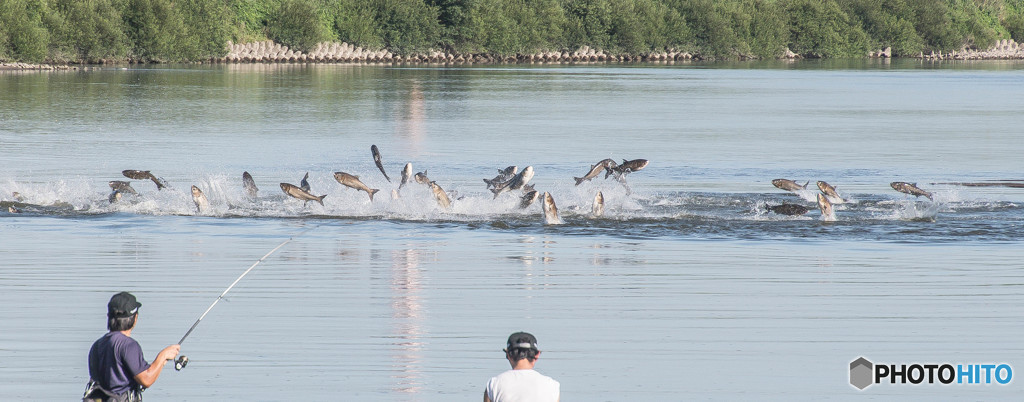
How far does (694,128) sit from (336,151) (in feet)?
44.7

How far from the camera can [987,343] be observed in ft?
35.1

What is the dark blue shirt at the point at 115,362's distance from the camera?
736 centimetres

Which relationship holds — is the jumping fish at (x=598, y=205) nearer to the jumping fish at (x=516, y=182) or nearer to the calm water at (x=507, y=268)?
the calm water at (x=507, y=268)

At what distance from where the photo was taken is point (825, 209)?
60.7 feet

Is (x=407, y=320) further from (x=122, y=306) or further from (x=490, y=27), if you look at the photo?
(x=490, y=27)

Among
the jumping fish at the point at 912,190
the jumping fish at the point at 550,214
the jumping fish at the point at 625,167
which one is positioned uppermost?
the jumping fish at the point at 625,167

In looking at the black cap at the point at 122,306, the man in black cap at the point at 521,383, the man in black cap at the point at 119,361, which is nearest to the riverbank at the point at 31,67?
the man in black cap at the point at 119,361

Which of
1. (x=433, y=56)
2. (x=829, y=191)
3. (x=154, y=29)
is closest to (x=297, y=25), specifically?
(x=154, y=29)

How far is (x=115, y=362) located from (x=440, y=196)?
462 inches

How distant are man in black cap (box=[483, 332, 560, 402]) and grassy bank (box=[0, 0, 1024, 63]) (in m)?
89.1

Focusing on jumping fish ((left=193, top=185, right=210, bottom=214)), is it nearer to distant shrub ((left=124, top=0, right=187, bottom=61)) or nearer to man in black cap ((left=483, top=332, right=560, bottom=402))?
man in black cap ((left=483, top=332, right=560, bottom=402))

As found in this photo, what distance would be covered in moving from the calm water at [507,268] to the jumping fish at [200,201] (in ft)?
0.44

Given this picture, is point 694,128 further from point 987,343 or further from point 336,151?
point 987,343

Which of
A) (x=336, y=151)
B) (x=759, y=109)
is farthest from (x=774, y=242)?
(x=759, y=109)
